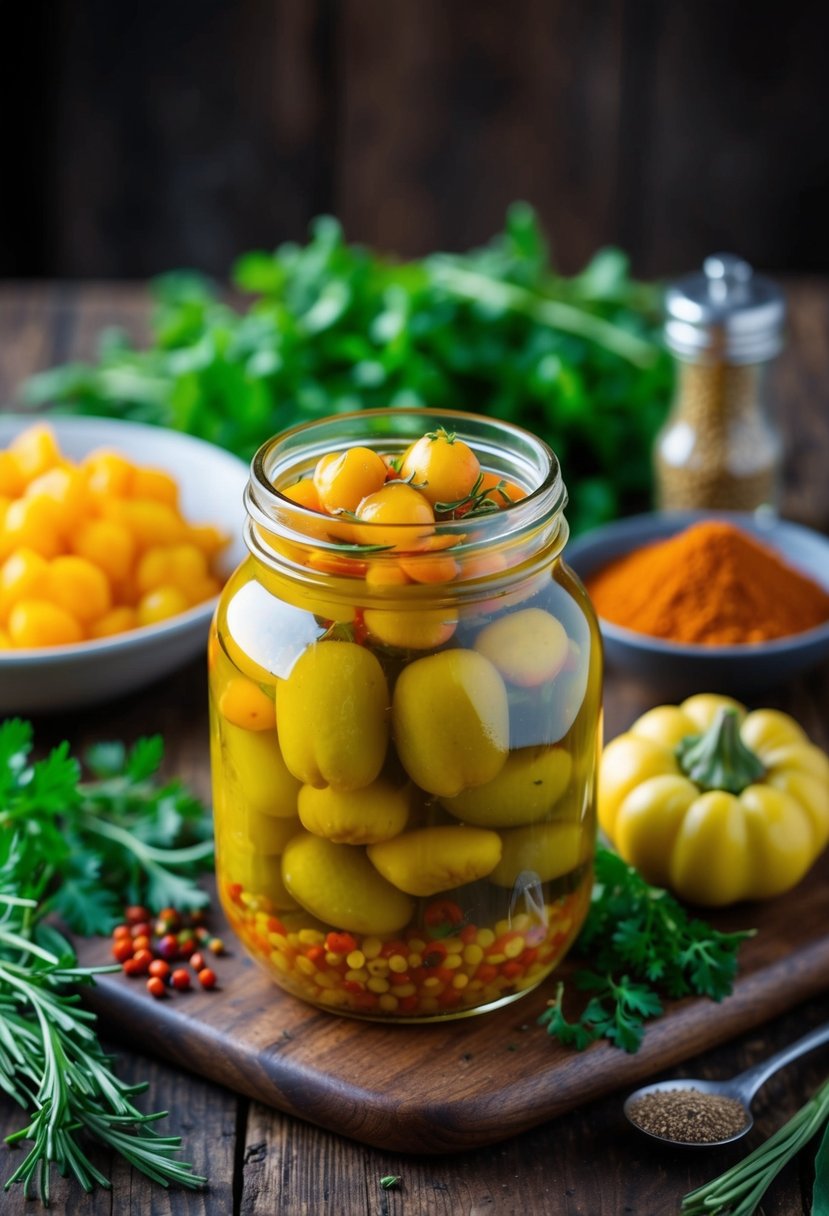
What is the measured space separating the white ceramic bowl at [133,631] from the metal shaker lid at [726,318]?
55cm

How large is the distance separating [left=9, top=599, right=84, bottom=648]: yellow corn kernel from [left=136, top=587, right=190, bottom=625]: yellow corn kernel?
0.08 m

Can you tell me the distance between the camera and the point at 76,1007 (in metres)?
1.11

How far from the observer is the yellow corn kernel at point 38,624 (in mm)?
1418

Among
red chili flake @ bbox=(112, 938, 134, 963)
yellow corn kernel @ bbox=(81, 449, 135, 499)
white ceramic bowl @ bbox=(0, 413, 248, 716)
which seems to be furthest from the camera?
yellow corn kernel @ bbox=(81, 449, 135, 499)

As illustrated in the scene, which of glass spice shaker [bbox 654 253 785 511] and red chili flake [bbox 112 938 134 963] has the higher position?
glass spice shaker [bbox 654 253 785 511]

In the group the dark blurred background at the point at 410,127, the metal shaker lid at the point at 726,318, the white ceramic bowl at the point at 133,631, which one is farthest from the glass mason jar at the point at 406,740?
the dark blurred background at the point at 410,127

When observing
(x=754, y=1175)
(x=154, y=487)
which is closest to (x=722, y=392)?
(x=154, y=487)

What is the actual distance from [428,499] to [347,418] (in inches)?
6.1

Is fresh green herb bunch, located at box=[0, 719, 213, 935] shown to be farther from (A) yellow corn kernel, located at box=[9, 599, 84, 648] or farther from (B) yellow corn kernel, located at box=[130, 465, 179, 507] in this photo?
(B) yellow corn kernel, located at box=[130, 465, 179, 507]

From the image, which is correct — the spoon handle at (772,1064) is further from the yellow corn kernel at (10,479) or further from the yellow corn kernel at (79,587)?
the yellow corn kernel at (10,479)

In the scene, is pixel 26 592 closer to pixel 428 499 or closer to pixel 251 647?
pixel 251 647

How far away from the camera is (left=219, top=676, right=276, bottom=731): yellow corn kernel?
3.18 feet

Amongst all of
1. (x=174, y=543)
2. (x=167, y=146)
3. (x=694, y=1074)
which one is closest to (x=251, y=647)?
(x=694, y=1074)

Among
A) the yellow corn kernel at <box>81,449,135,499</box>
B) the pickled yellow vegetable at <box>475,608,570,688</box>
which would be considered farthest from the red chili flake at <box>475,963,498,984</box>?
the yellow corn kernel at <box>81,449,135,499</box>
